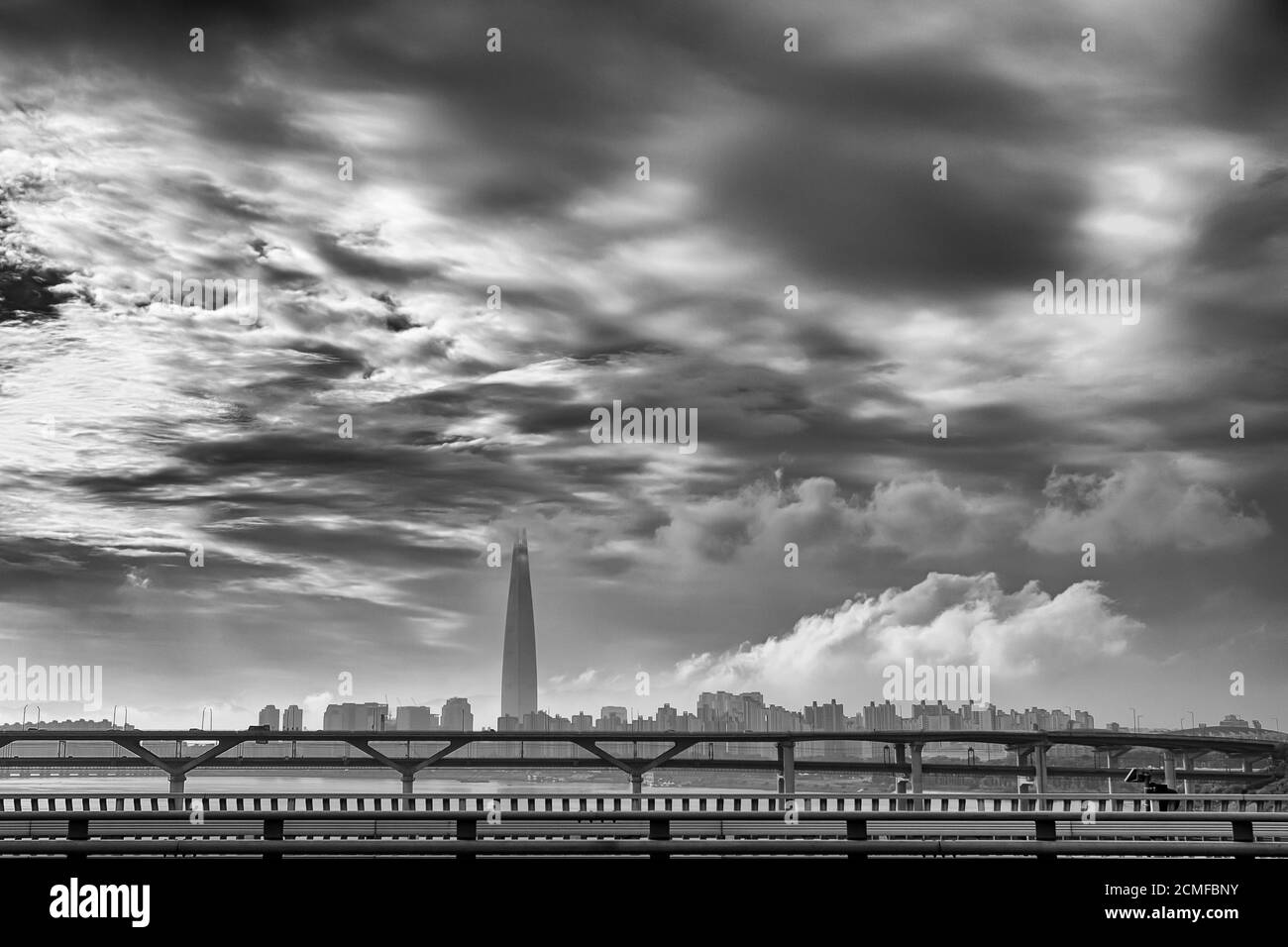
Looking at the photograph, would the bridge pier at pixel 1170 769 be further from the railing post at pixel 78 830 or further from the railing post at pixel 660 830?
the railing post at pixel 78 830

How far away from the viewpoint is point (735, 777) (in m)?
172

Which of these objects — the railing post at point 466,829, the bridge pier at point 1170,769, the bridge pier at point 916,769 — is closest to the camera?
the railing post at point 466,829

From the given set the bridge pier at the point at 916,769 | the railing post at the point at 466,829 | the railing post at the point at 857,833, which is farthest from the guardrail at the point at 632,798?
the bridge pier at the point at 916,769

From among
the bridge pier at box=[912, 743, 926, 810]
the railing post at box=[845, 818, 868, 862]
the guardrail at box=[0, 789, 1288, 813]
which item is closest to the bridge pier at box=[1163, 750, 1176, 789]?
the bridge pier at box=[912, 743, 926, 810]

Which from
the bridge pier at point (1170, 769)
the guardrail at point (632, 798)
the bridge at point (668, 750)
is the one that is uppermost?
the guardrail at point (632, 798)

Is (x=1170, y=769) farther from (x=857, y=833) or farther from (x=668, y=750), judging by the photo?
(x=857, y=833)

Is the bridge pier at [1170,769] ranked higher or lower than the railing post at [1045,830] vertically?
lower

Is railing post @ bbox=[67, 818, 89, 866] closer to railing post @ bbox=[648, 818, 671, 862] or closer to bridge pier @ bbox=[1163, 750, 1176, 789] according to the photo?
railing post @ bbox=[648, 818, 671, 862]

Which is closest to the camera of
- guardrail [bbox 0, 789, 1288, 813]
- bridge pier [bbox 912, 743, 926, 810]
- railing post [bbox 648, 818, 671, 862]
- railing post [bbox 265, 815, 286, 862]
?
railing post [bbox 648, 818, 671, 862]

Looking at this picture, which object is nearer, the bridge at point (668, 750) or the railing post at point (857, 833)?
the railing post at point (857, 833)

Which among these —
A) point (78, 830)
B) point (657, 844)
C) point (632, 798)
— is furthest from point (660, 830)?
point (78, 830)

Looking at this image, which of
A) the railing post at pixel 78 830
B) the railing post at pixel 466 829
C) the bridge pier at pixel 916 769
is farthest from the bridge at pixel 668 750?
the railing post at pixel 466 829

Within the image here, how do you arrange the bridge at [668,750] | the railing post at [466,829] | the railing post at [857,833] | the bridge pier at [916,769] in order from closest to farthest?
the railing post at [857,833]
the railing post at [466,829]
the bridge at [668,750]
the bridge pier at [916,769]

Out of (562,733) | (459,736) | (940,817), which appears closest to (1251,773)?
(562,733)
